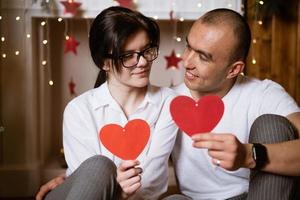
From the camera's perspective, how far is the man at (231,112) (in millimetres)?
1243

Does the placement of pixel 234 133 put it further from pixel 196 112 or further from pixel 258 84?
pixel 196 112

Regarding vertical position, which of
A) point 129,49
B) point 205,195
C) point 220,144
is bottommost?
point 205,195

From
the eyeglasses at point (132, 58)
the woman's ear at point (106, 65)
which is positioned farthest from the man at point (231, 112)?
the woman's ear at point (106, 65)

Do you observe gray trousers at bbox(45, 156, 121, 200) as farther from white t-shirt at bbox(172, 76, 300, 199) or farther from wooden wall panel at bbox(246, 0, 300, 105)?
wooden wall panel at bbox(246, 0, 300, 105)

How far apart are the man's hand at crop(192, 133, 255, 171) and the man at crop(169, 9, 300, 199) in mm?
133

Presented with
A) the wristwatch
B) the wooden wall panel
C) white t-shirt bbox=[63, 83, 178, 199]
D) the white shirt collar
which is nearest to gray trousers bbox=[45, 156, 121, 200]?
white t-shirt bbox=[63, 83, 178, 199]

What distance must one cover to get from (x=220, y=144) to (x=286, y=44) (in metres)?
2.12

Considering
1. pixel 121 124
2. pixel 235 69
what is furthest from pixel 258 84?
pixel 121 124

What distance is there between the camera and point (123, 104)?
1526 millimetres

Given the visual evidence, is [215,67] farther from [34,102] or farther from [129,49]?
[34,102]

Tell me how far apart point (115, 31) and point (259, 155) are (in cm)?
56

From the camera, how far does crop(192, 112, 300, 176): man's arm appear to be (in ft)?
3.53

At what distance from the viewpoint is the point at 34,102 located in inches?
98.7

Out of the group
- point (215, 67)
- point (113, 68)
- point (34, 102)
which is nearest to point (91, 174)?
point (113, 68)
